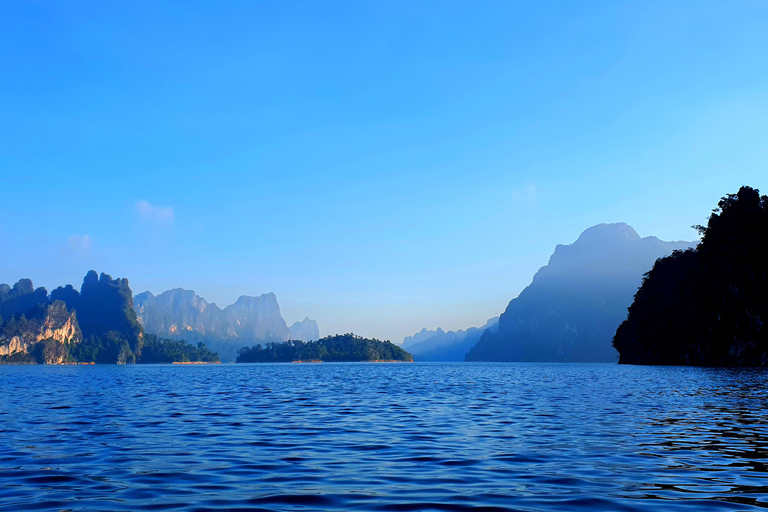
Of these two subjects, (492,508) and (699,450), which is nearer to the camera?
(492,508)

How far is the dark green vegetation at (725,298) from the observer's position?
12594 cm

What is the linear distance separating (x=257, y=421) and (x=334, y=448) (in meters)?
10.4

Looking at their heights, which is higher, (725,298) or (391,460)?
(725,298)

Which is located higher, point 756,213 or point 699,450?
point 756,213

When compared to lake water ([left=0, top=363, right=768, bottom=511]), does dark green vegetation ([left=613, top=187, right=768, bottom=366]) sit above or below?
above

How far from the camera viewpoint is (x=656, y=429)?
25156mm

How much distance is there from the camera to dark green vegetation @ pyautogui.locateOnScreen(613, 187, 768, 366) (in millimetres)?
125938

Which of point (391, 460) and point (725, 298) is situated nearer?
point (391, 460)

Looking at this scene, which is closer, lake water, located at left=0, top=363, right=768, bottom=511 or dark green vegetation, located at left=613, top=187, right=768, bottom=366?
lake water, located at left=0, top=363, right=768, bottom=511

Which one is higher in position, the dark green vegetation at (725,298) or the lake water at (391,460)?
the dark green vegetation at (725,298)

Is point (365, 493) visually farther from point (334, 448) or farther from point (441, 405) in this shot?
point (441, 405)

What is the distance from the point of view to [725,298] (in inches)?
5217

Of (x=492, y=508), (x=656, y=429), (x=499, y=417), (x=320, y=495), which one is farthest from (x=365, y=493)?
(x=499, y=417)

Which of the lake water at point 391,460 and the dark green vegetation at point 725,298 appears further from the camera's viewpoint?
the dark green vegetation at point 725,298
